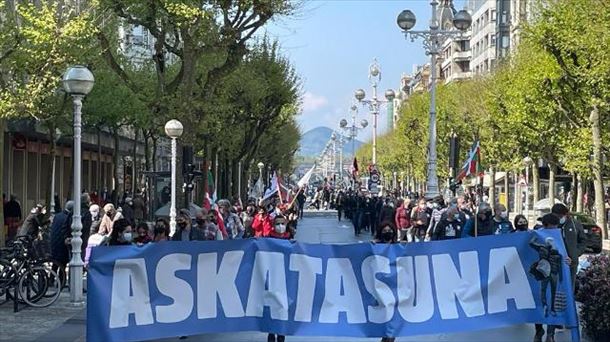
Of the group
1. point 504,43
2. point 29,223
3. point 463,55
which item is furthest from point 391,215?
point 463,55

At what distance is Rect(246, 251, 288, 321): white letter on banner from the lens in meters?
10.3

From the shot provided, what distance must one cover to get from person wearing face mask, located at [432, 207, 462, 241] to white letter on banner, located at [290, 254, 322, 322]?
10.6 meters

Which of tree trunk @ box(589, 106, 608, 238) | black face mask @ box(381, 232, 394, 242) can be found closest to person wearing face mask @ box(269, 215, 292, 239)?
black face mask @ box(381, 232, 394, 242)

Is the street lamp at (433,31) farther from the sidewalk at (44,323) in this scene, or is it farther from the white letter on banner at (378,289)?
the white letter on banner at (378,289)

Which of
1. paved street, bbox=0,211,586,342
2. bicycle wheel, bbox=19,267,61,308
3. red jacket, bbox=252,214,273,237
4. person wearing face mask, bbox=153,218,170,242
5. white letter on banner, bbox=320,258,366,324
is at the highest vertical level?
person wearing face mask, bbox=153,218,170,242

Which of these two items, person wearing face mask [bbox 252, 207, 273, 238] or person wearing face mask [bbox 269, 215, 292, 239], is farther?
person wearing face mask [bbox 252, 207, 273, 238]

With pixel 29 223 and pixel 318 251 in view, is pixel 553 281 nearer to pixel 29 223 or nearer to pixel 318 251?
pixel 318 251

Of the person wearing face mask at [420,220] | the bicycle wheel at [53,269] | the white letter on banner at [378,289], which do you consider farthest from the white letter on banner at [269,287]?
the person wearing face mask at [420,220]

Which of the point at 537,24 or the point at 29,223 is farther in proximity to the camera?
the point at 537,24

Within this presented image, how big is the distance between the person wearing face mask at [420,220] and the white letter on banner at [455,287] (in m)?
15.8

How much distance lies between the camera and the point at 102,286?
9961 millimetres

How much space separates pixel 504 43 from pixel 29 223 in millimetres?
90310

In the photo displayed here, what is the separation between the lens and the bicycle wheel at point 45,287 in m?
15.6

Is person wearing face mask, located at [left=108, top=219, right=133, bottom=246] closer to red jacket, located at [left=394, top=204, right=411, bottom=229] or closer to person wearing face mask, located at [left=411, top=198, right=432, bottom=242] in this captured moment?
person wearing face mask, located at [left=411, top=198, right=432, bottom=242]
